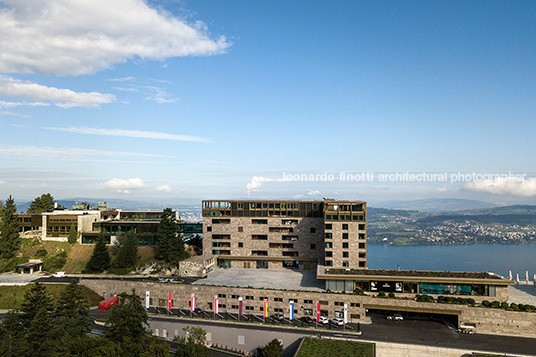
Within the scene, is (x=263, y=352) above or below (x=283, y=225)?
below

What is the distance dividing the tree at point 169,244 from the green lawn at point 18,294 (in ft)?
70.0

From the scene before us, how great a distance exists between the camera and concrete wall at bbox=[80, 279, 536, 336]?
62750mm

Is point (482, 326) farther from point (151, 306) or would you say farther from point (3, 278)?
point (3, 278)

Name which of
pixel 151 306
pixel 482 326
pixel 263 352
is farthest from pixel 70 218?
pixel 482 326

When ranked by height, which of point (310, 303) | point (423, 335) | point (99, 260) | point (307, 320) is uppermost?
point (99, 260)

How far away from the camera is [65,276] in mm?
95188

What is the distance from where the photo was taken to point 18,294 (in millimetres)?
83188

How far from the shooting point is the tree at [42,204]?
4948 inches

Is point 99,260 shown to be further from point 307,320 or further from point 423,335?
point 423,335

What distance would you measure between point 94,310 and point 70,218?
1739 inches

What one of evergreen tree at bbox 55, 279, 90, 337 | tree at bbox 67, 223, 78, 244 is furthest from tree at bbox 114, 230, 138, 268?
evergreen tree at bbox 55, 279, 90, 337

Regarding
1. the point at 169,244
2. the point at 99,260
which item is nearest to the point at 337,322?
the point at 169,244

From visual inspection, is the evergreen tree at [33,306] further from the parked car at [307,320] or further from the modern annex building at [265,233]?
the modern annex building at [265,233]

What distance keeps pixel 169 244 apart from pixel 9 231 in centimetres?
4809
